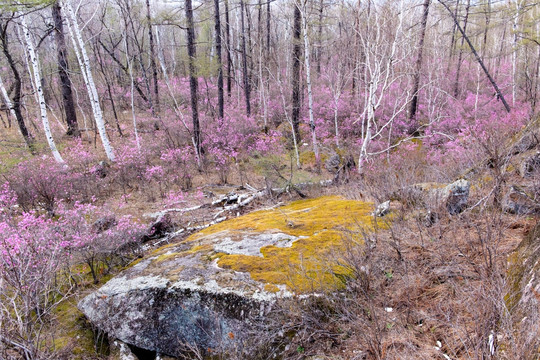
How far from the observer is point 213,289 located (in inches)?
114

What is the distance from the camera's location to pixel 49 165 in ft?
31.6

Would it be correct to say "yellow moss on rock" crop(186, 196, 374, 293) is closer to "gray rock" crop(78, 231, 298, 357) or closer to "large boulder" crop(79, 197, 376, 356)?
"large boulder" crop(79, 197, 376, 356)

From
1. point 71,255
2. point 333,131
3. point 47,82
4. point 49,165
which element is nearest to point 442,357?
point 71,255

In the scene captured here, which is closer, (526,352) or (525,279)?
(526,352)

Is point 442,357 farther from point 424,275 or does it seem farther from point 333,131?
point 333,131

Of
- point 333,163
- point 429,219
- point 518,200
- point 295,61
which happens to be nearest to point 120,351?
point 429,219

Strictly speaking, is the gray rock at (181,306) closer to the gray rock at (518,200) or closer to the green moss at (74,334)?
the green moss at (74,334)

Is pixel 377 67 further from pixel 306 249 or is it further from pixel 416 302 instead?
pixel 416 302

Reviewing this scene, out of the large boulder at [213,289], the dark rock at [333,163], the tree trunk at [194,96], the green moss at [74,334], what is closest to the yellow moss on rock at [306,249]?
the large boulder at [213,289]

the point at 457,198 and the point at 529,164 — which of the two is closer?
the point at 457,198

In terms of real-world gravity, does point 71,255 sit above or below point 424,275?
below

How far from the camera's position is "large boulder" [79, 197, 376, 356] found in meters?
2.71

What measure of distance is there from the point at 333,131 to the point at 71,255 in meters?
13.0

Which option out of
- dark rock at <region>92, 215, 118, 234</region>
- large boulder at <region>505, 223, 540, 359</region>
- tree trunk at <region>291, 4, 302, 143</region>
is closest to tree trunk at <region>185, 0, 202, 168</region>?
tree trunk at <region>291, 4, 302, 143</region>
